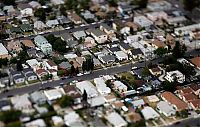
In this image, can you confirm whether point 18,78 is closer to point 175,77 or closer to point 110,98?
A: point 110,98

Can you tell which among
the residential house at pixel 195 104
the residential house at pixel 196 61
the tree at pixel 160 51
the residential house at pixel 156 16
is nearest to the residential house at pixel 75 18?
the residential house at pixel 156 16

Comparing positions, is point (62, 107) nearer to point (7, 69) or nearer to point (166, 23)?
point (7, 69)

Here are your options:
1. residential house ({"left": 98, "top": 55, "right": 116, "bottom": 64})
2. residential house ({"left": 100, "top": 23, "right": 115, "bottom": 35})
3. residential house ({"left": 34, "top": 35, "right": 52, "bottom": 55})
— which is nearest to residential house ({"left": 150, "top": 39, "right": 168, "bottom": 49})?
residential house ({"left": 100, "top": 23, "right": 115, "bottom": 35})

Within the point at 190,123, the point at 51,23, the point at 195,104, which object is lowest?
the point at 190,123

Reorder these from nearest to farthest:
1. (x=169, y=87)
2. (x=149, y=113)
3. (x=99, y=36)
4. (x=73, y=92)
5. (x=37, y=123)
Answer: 1. (x=37, y=123)
2. (x=149, y=113)
3. (x=73, y=92)
4. (x=169, y=87)
5. (x=99, y=36)

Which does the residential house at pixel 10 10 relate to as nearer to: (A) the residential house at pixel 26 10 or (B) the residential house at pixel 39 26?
(A) the residential house at pixel 26 10

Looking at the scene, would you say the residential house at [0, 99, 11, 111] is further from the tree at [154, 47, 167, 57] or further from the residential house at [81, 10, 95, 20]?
the residential house at [81, 10, 95, 20]

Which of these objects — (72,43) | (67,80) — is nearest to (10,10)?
(72,43)
